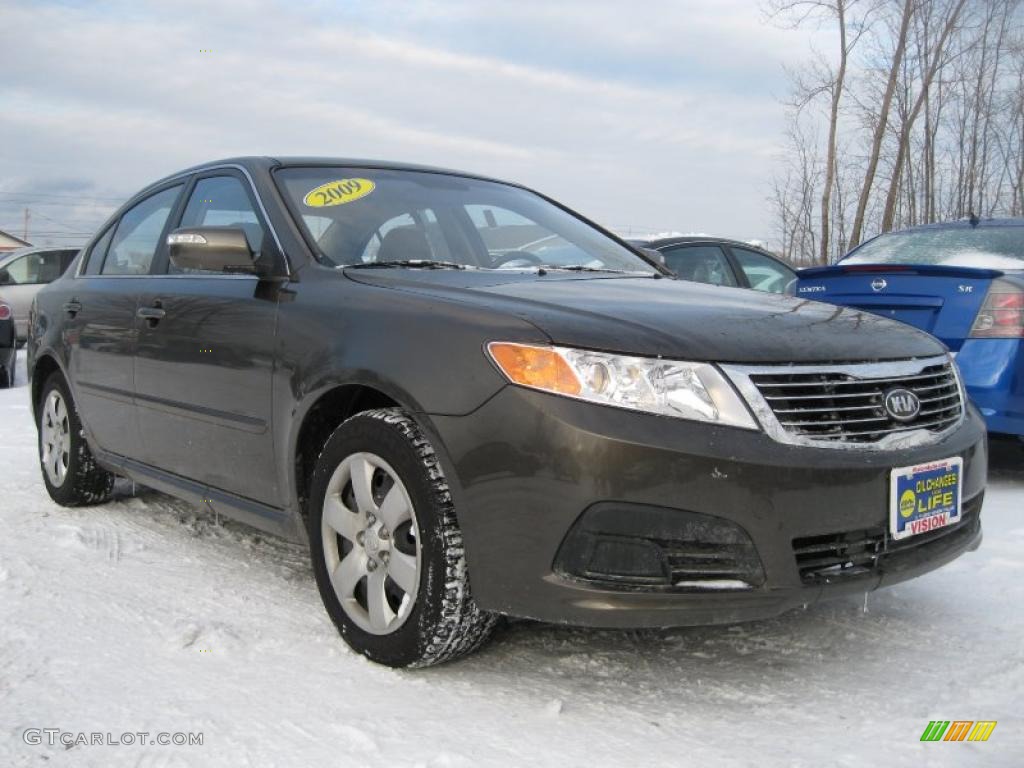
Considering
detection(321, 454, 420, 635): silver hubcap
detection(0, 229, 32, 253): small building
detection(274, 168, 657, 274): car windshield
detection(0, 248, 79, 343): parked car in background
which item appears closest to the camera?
detection(321, 454, 420, 635): silver hubcap

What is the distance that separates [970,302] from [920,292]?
0.81ft

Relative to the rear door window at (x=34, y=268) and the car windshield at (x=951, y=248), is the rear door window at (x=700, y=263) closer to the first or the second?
the car windshield at (x=951, y=248)

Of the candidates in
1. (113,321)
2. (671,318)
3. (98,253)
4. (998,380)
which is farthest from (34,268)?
(671,318)

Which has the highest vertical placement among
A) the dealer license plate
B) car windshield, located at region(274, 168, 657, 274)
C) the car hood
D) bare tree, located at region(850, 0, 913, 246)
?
bare tree, located at region(850, 0, 913, 246)

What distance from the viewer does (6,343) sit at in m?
9.69

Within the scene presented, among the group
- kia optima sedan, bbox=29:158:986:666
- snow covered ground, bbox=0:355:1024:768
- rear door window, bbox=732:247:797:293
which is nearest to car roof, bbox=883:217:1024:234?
rear door window, bbox=732:247:797:293

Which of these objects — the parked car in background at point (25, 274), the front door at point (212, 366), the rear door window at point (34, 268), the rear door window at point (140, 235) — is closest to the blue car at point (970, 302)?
the front door at point (212, 366)

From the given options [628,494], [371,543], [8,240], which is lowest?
[8,240]

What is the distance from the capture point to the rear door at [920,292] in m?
4.81

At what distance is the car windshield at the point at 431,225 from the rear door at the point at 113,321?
98 cm

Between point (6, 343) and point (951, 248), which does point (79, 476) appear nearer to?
point (951, 248)

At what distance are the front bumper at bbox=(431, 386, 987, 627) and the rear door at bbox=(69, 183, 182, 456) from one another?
208cm

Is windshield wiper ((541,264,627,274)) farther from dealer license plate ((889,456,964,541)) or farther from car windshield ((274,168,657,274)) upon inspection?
dealer license plate ((889,456,964,541))

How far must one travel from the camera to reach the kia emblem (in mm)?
2543
